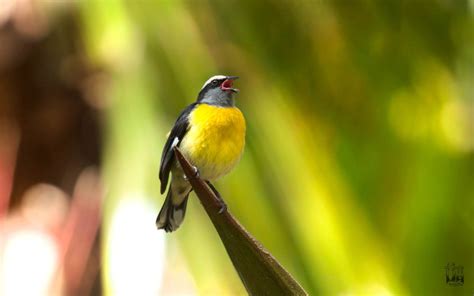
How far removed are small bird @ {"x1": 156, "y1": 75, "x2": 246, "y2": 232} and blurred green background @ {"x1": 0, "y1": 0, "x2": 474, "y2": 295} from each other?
0.05 m

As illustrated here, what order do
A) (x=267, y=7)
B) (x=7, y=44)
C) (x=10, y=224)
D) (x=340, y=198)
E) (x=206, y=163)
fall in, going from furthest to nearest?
(x=7, y=44), (x=10, y=224), (x=267, y=7), (x=340, y=198), (x=206, y=163)

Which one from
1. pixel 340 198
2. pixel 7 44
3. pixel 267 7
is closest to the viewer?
pixel 340 198

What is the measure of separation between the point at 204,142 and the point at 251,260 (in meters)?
0.18

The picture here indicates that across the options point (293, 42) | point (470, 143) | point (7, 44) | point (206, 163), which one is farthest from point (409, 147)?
point (7, 44)

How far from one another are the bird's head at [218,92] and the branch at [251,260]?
178 mm

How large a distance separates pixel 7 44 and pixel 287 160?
677 mm

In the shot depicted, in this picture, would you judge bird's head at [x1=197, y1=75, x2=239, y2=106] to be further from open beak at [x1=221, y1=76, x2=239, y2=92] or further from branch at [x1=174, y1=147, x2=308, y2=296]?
branch at [x1=174, y1=147, x2=308, y2=296]

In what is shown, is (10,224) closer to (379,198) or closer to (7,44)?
(7,44)

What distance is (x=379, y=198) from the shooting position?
0.67 m

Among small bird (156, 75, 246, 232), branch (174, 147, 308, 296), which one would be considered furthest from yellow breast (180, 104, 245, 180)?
branch (174, 147, 308, 296)

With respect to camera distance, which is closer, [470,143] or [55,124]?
[470,143]

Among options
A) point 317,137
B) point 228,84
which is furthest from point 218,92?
point 317,137

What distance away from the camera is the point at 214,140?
0.46 metres

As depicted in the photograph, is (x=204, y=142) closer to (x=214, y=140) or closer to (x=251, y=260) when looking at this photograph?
(x=214, y=140)
